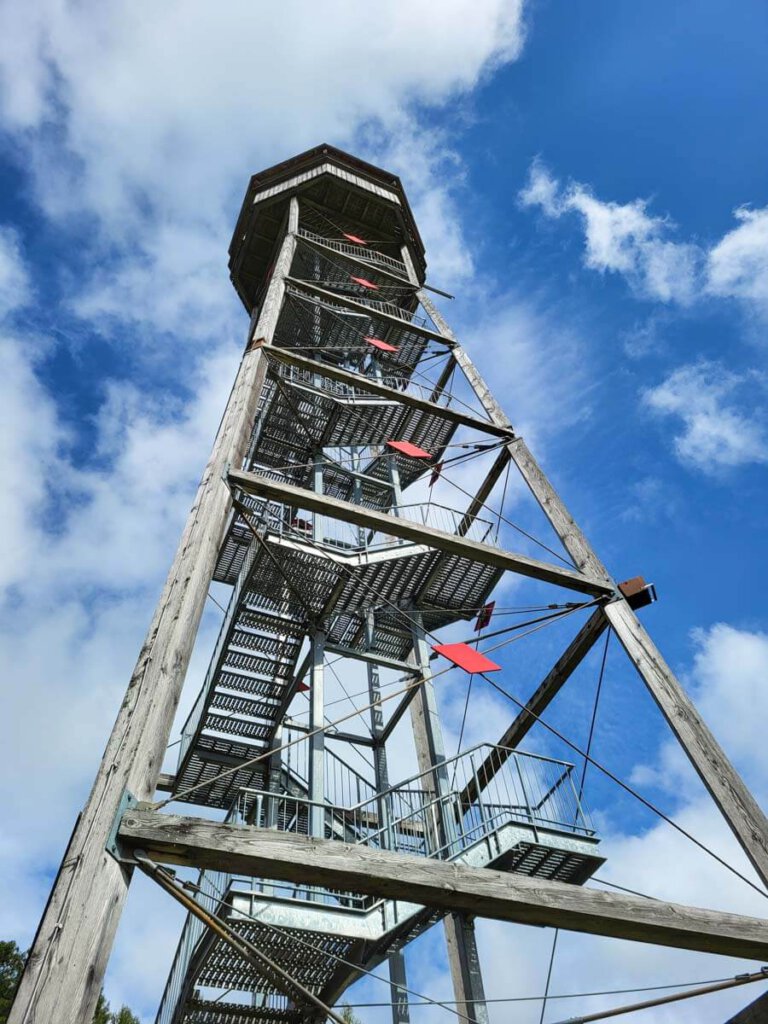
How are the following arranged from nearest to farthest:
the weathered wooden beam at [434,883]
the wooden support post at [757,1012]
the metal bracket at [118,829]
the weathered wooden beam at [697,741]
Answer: the metal bracket at [118,829] < the weathered wooden beam at [434,883] < the wooden support post at [757,1012] < the weathered wooden beam at [697,741]

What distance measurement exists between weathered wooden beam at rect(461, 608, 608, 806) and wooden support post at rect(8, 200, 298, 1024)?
3086 millimetres

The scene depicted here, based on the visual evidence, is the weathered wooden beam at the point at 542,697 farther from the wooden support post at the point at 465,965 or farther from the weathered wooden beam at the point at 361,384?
the weathered wooden beam at the point at 361,384

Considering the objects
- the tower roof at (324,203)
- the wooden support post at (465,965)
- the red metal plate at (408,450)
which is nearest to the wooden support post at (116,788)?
the wooden support post at (465,965)

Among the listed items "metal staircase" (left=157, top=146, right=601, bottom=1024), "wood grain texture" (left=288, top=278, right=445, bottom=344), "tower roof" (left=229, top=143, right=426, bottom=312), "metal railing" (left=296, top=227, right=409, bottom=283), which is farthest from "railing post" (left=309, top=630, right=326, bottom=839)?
"tower roof" (left=229, top=143, right=426, bottom=312)

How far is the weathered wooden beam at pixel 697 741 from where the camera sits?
500 centimetres

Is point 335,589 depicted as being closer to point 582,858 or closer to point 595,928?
point 582,858

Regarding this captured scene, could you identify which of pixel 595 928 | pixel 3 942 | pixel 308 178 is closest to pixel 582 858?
pixel 595 928

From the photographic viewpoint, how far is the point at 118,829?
369cm

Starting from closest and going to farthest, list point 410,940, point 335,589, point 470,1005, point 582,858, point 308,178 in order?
point 470,1005
point 582,858
point 410,940
point 335,589
point 308,178

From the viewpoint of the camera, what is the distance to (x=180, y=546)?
580cm

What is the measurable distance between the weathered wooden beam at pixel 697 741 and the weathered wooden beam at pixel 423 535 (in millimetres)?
448

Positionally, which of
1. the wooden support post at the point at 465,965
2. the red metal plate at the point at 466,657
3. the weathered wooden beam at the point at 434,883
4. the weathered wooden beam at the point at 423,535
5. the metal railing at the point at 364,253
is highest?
the metal railing at the point at 364,253

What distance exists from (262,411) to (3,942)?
623 inches

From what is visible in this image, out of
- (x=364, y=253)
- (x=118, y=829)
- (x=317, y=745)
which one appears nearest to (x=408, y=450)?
(x=317, y=745)
